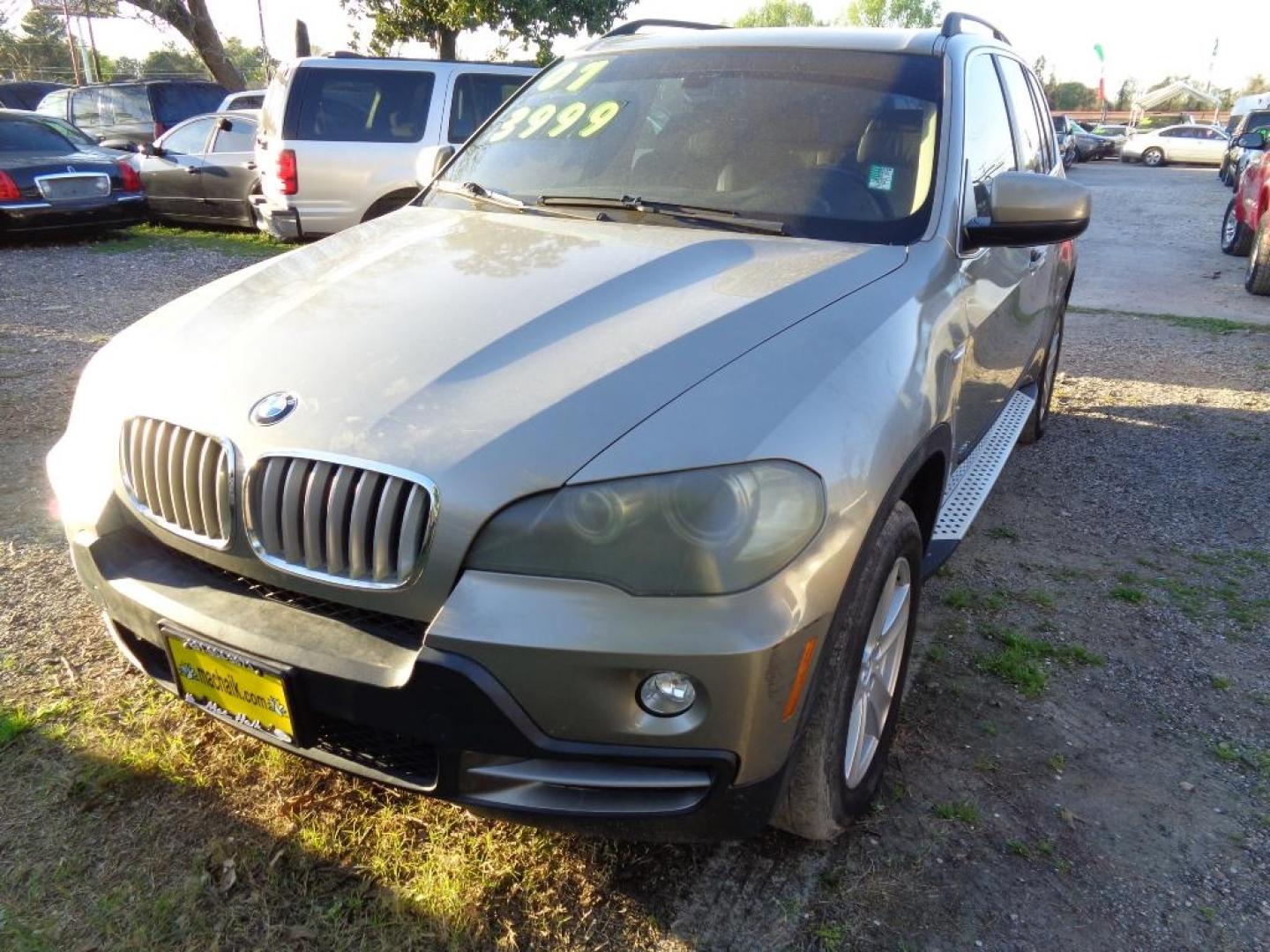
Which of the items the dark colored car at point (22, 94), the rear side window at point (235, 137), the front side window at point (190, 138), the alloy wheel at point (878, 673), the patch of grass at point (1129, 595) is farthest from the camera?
the dark colored car at point (22, 94)

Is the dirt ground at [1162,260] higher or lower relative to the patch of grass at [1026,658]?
lower

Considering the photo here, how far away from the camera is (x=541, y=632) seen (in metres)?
1.67

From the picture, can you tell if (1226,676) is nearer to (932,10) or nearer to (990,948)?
Answer: (990,948)

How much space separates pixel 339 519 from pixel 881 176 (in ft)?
6.18

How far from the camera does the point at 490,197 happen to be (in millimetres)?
3203

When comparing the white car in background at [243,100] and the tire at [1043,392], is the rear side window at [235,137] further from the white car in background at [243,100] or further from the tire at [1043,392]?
the tire at [1043,392]

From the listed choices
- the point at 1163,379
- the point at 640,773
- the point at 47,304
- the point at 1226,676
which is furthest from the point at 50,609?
the point at 1163,379

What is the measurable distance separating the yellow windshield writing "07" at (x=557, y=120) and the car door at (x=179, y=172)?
9024 millimetres

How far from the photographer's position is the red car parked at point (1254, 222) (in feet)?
30.7

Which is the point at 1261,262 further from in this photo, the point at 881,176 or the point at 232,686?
the point at 232,686

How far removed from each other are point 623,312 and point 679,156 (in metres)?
1.08

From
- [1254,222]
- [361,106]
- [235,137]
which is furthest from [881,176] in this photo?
[235,137]

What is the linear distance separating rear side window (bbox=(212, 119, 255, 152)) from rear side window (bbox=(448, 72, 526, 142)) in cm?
329

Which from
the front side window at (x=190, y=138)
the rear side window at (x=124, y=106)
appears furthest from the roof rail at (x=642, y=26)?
the rear side window at (x=124, y=106)
